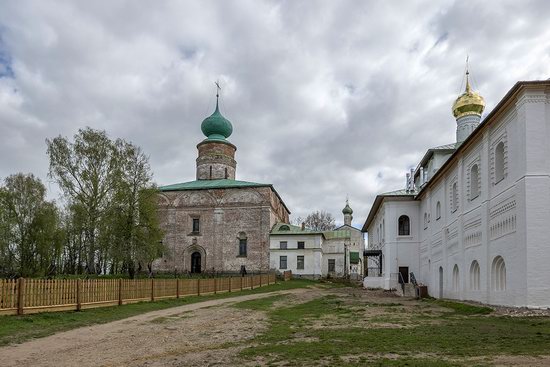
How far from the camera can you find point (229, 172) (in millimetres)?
54125

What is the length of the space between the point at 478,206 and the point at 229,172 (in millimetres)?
36900

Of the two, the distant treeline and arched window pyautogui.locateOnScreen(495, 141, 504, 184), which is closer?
arched window pyautogui.locateOnScreen(495, 141, 504, 184)

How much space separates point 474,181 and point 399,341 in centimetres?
1345

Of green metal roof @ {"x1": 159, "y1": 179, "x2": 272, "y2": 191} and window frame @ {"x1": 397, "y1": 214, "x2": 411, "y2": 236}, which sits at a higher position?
green metal roof @ {"x1": 159, "y1": 179, "x2": 272, "y2": 191}

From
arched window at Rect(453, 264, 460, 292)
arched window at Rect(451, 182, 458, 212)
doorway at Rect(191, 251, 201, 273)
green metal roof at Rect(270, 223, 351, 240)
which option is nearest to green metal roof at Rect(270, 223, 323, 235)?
green metal roof at Rect(270, 223, 351, 240)

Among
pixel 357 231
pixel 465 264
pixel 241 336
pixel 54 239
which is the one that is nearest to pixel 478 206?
pixel 465 264

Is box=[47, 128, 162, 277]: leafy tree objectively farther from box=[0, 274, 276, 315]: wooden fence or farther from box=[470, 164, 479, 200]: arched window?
box=[470, 164, 479, 200]: arched window

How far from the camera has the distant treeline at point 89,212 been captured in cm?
3130

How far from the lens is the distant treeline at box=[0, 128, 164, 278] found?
31.3 metres

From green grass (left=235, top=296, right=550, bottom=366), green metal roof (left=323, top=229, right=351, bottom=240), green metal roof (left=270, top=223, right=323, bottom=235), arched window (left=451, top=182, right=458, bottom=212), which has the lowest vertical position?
green grass (left=235, top=296, right=550, bottom=366)

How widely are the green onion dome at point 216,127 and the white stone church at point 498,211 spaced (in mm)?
28740

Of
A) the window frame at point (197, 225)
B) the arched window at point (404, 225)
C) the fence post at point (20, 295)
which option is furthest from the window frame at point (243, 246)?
the fence post at point (20, 295)

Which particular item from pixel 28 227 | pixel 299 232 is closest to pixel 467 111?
pixel 299 232

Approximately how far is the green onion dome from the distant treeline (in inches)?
834
